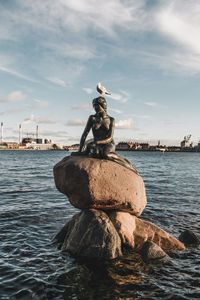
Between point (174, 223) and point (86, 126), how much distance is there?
6517mm

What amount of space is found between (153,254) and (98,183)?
2.69m

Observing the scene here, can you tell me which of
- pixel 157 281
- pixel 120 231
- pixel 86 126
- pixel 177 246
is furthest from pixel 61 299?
pixel 86 126

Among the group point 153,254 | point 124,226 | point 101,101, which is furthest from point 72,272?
point 101,101

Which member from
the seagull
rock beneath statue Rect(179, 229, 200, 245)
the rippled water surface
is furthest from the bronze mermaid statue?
the rippled water surface

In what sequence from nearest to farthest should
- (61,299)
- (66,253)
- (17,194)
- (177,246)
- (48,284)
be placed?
(61,299) → (48,284) → (66,253) → (177,246) → (17,194)

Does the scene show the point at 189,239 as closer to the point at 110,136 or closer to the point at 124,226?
the point at 124,226

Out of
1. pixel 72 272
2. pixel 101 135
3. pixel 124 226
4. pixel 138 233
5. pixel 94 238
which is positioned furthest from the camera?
pixel 101 135

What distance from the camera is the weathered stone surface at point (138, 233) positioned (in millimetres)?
11539

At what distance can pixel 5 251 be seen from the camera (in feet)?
37.9

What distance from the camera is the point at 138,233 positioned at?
11953 mm

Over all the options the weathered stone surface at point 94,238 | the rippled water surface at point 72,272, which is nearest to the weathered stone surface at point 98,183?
the weathered stone surface at point 94,238

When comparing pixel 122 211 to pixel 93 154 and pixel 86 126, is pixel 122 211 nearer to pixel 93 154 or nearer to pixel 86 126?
pixel 93 154

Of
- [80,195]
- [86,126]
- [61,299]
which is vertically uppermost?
[86,126]

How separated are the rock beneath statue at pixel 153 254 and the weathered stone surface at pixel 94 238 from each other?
2.53 ft
